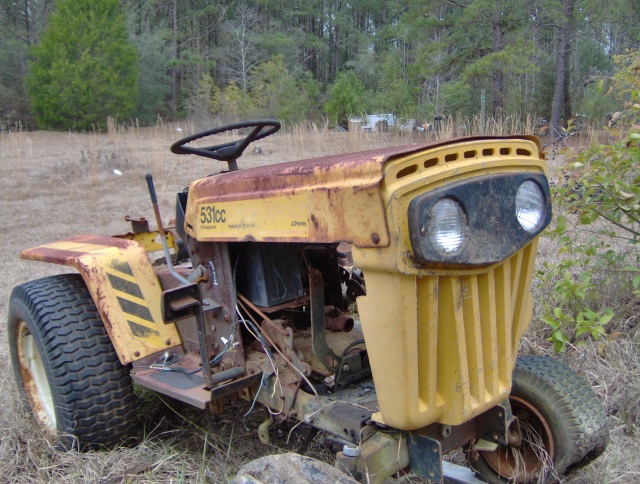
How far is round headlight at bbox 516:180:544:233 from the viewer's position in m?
1.97

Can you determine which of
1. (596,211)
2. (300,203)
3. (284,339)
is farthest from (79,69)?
(300,203)

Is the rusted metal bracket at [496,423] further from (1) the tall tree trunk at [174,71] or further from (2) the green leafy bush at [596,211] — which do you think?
(1) the tall tree trunk at [174,71]

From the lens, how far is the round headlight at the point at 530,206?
77.7 inches

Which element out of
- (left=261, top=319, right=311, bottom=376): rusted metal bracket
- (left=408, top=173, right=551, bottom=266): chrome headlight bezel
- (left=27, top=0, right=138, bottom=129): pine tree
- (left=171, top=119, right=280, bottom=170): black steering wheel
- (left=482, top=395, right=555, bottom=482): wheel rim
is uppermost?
(left=27, top=0, right=138, bottom=129): pine tree

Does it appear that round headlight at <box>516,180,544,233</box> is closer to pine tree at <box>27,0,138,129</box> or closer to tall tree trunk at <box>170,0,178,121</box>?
pine tree at <box>27,0,138,129</box>

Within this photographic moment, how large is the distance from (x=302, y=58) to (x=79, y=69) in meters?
22.3

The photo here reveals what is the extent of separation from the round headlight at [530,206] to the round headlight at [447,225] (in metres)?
0.27

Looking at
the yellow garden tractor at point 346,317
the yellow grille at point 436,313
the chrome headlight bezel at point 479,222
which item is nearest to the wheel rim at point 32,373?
the yellow garden tractor at point 346,317

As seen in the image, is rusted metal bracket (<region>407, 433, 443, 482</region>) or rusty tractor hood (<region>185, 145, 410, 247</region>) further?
rusted metal bracket (<region>407, 433, 443, 482</region>)

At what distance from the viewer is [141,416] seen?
3193 mm

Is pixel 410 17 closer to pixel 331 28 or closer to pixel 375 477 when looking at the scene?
pixel 375 477

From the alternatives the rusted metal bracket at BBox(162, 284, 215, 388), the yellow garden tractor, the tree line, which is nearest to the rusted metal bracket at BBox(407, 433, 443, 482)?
the yellow garden tractor

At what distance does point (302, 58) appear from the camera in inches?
1806

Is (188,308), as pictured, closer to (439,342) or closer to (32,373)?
(439,342)
